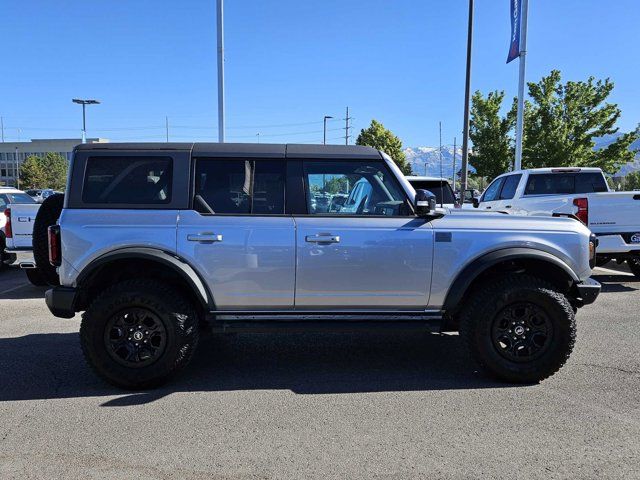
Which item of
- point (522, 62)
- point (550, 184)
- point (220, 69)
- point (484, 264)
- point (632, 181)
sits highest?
point (522, 62)

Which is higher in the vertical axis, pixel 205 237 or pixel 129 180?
pixel 129 180

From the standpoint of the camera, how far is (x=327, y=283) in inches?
168

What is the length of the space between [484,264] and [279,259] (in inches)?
67.3

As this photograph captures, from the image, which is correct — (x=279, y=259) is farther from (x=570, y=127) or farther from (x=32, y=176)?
(x=32, y=176)

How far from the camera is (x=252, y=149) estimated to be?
14.6ft

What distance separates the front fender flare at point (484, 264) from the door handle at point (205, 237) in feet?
6.55

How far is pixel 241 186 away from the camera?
4371mm

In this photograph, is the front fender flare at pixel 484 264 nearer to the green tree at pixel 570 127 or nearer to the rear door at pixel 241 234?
the rear door at pixel 241 234

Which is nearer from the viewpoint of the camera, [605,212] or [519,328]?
[519,328]

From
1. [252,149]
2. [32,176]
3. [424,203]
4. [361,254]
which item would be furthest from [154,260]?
[32,176]

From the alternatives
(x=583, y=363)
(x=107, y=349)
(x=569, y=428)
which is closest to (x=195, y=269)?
(x=107, y=349)

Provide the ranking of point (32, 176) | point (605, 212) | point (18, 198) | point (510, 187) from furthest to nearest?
point (32, 176), point (18, 198), point (510, 187), point (605, 212)

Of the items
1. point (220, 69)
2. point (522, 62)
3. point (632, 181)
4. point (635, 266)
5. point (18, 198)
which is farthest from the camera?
point (632, 181)

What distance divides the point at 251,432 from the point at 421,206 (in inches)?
86.7
